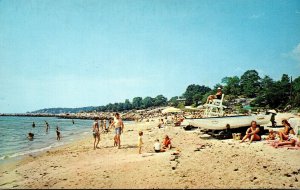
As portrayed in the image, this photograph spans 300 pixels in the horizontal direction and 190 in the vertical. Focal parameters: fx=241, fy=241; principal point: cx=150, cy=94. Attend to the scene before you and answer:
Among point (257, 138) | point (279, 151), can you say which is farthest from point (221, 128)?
point (279, 151)

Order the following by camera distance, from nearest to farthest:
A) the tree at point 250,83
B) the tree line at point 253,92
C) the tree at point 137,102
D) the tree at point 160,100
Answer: the tree line at point 253,92 → the tree at point 250,83 → the tree at point 160,100 → the tree at point 137,102

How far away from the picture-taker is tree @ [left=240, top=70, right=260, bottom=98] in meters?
85.2

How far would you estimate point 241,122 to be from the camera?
15750 millimetres

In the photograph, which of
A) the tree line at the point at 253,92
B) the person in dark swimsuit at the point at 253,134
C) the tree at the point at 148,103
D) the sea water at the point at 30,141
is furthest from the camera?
the tree at the point at 148,103

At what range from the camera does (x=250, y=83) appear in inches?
3565

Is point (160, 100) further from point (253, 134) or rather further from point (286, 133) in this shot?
point (286, 133)

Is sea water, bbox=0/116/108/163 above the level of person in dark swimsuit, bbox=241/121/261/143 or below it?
below

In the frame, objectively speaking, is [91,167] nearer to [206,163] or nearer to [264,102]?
[206,163]

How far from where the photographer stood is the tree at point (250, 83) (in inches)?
3354

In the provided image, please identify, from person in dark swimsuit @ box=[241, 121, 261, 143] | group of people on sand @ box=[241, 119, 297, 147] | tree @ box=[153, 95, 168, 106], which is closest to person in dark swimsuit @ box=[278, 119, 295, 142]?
group of people on sand @ box=[241, 119, 297, 147]

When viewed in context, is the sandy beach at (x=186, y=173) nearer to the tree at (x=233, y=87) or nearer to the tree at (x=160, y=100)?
the tree at (x=233, y=87)

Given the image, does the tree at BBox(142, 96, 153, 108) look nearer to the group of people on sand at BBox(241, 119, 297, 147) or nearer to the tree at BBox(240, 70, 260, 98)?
the tree at BBox(240, 70, 260, 98)

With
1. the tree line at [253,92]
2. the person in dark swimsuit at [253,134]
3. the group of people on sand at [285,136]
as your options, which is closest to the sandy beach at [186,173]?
the group of people on sand at [285,136]

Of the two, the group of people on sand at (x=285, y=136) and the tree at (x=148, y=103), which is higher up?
the tree at (x=148, y=103)
